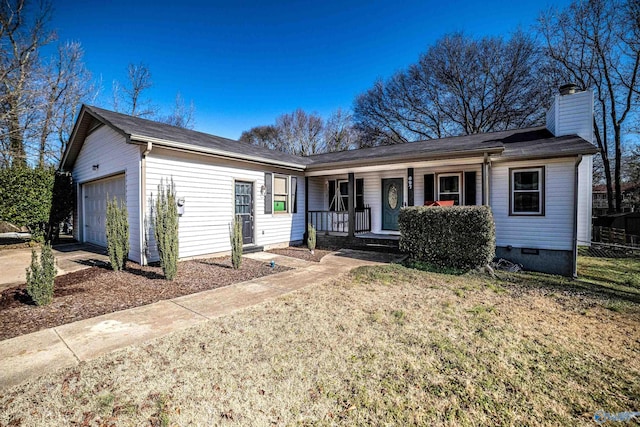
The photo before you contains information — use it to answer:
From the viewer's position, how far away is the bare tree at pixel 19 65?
13.1 metres

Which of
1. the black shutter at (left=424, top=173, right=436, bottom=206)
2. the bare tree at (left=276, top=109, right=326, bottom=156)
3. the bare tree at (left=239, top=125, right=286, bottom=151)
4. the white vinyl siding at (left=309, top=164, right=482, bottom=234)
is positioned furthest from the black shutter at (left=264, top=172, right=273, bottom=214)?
the bare tree at (left=239, top=125, right=286, bottom=151)

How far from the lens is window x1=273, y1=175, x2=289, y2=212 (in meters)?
10.0

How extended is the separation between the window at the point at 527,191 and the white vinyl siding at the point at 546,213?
11 cm

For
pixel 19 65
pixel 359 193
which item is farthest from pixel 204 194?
pixel 19 65

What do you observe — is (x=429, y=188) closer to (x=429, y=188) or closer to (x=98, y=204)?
(x=429, y=188)

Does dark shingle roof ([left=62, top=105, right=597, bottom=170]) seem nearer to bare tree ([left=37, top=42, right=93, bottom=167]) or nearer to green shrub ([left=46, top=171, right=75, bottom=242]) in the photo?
green shrub ([left=46, top=171, right=75, bottom=242])

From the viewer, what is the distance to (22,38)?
15.1m

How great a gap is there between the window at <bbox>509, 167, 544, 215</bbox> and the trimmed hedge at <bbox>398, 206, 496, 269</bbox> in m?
1.80

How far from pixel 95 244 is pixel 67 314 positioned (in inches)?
300

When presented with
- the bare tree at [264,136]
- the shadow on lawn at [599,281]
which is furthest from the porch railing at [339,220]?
the bare tree at [264,136]

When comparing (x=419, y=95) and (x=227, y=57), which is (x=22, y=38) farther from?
(x=419, y=95)

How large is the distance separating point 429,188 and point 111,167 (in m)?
9.85

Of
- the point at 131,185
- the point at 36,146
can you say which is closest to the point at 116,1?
the point at 131,185

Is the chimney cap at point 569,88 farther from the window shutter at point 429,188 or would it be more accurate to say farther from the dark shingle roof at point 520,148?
the window shutter at point 429,188
